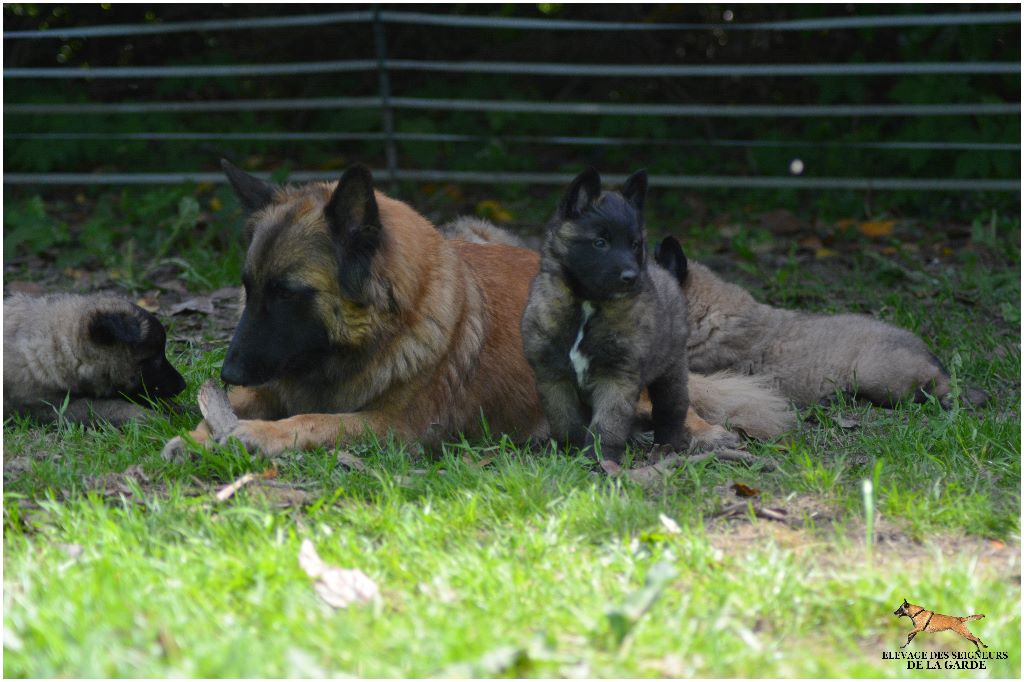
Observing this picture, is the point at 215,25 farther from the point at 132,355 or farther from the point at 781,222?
the point at 132,355

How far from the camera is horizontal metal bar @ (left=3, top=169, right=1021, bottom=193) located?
8.85 meters

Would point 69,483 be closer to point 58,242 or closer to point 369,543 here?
point 369,543

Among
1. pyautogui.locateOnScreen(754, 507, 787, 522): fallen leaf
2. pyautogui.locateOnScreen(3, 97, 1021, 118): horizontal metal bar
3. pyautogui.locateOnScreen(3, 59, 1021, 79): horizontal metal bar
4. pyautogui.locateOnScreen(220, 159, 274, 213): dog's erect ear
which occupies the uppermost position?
pyautogui.locateOnScreen(3, 59, 1021, 79): horizontal metal bar

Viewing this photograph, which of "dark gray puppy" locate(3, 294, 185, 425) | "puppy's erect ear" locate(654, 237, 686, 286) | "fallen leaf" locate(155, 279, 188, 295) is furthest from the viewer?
"fallen leaf" locate(155, 279, 188, 295)

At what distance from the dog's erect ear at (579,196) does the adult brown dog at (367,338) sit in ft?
2.24

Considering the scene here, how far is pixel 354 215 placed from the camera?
4.19m

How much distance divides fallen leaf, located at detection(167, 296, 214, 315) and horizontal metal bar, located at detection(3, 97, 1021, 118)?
329 cm

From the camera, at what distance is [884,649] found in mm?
2830

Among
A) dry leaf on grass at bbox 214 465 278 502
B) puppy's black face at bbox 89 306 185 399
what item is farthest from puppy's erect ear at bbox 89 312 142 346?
dry leaf on grass at bbox 214 465 278 502

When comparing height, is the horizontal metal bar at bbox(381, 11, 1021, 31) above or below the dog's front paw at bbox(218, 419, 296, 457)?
above

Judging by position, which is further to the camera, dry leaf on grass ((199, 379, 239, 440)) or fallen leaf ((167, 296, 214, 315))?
fallen leaf ((167, 296, 214, 315))

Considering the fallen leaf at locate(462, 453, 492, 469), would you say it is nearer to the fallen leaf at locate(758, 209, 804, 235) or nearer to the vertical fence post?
the fallen leaf at locate(758, 209, 804, 235)

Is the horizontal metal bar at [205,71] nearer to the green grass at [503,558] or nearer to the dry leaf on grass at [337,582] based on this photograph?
the green grass at [503,558]

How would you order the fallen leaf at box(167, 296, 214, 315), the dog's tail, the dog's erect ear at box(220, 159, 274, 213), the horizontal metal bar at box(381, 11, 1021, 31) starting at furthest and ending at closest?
the horizontal metal bar at box(381, 11, 1021, 31), the fallen leaf at box(167, 296, 214, 315), the dog's tail, the dog's erect ear at box(220, 159, 274, 213)
